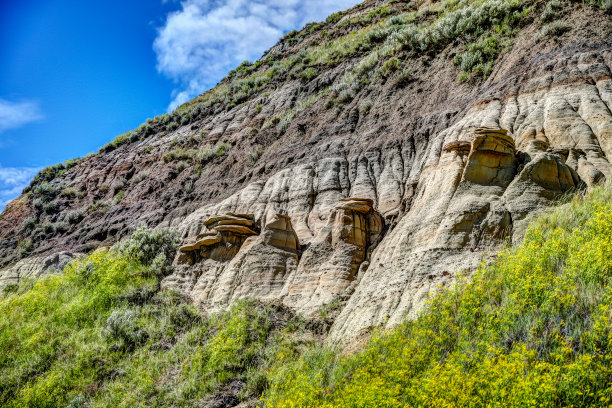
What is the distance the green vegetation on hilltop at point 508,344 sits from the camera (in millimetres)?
5738

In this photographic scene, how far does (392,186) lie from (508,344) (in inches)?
364

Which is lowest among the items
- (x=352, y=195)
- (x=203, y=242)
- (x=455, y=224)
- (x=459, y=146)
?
(x=455, y=224)

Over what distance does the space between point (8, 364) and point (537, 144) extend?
55.6ft

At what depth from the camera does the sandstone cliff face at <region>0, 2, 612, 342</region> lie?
10914mm

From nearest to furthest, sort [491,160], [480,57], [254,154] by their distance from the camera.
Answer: [491,160] < [480,57] < [254,154]

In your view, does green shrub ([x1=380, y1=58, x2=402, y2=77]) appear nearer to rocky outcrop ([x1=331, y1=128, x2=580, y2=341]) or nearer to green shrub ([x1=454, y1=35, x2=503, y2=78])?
green shrub ([x1=454, y1=35, x2=503, y2=78])

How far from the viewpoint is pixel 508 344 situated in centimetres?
702

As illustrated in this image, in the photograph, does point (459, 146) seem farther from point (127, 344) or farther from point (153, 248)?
point (153, 248)

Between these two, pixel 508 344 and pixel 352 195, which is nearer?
pixel 508 344

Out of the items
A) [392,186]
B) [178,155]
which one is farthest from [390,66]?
[178,155]

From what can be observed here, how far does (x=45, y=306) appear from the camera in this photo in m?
16.7

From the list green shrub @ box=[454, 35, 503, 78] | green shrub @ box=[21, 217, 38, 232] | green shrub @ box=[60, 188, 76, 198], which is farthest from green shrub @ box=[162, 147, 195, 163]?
green shrub @ box=[454, 35, 503, 78]

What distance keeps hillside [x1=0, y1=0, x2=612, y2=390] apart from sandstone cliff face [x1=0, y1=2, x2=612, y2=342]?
66 millimetres

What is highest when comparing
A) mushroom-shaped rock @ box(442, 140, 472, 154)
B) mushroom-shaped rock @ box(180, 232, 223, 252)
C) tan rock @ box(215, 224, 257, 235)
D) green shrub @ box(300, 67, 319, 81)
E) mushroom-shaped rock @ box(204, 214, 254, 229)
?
green shrub @ box(300, 67, 319, 81)
